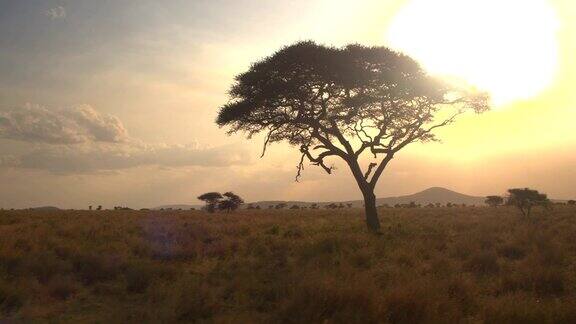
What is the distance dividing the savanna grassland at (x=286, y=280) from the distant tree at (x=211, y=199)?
4734 centimetres

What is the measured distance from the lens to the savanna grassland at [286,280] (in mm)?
8242

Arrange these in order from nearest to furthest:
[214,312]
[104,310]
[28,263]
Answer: [214,312], [104,310], [28,263]

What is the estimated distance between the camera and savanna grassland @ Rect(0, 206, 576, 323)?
27.0 feet

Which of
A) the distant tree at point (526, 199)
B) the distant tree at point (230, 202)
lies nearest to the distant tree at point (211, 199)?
the distant tree at point (230, 202)

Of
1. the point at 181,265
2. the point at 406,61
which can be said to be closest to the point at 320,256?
the point at 181,265

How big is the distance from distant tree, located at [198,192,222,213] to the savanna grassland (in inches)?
1864

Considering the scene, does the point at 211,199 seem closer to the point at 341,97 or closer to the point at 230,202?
the point at 230,202

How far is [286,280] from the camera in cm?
1073

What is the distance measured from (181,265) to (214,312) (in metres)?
4.88

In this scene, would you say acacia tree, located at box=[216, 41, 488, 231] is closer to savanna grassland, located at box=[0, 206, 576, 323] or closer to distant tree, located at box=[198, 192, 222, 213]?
savanna grassland, located at box=[0, 206, 576, 323]

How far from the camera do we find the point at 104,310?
917 cm

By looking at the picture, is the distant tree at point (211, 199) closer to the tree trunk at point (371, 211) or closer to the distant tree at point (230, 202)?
the distant tree at point (230, 202)

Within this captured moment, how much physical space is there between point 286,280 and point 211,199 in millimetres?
57776

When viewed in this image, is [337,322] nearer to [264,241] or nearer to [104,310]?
[104,310]
